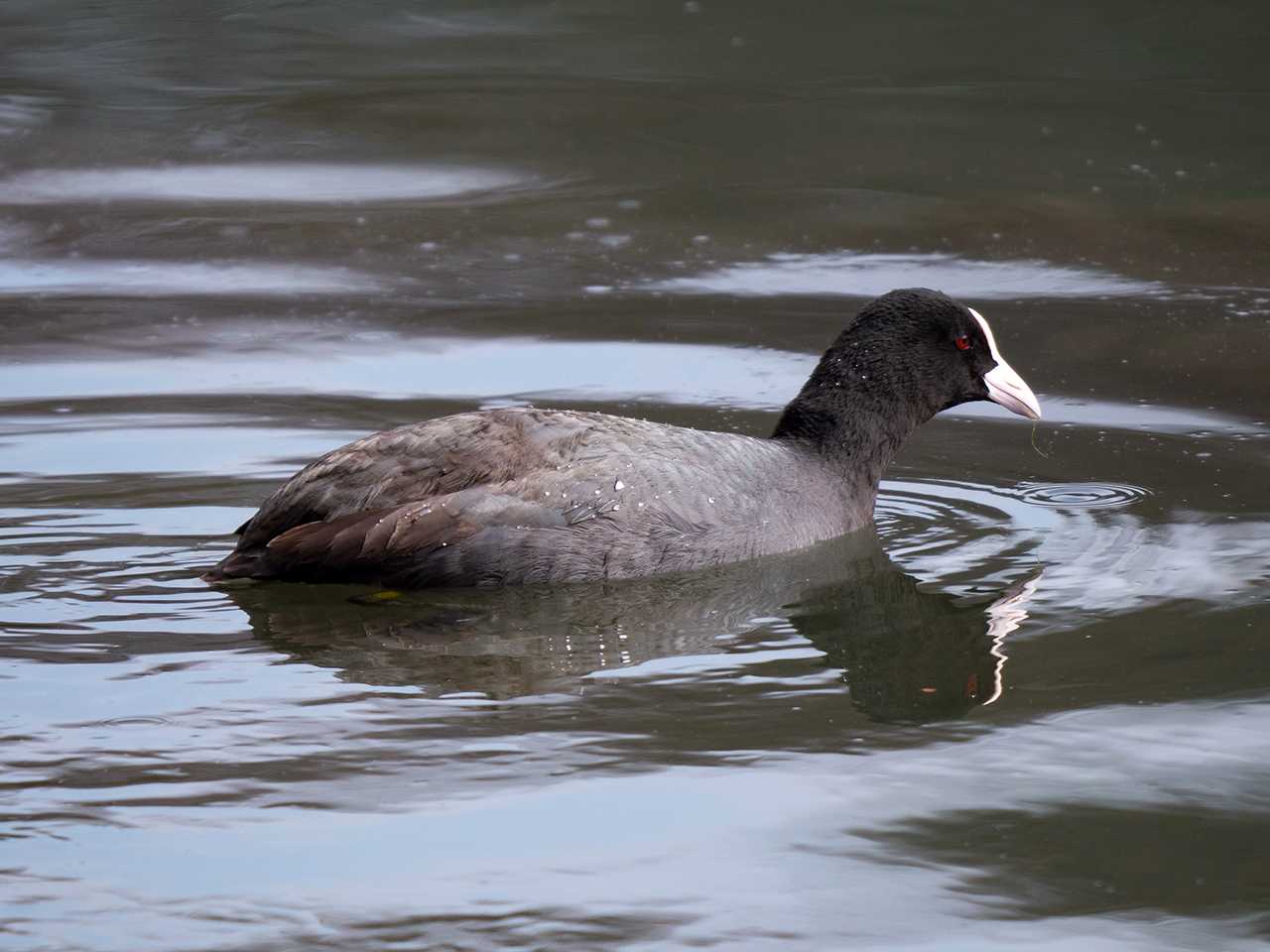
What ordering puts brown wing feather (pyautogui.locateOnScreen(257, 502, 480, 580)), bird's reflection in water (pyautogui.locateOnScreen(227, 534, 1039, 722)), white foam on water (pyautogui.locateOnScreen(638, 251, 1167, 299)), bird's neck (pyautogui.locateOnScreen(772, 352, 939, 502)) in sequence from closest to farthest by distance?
bird's reflection in water (pyautogui.locateOnScreen(227, 534, 1039, 722)) < brown wing feather (pyautogui.locateOnScreen(257, 502, 480, 580)) < bird's neck (pyautogui.locateOnScreen(772, 352, 939, 502)) < white foam on water (pyautogui.locateOnScreen(638, 251, 1167, 299))

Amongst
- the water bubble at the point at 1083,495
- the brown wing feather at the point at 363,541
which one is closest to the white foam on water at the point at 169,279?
the water bubble at the point at 1083,495

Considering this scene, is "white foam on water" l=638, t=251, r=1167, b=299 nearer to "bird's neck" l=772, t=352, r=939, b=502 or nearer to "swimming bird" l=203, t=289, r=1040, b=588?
"bird's neck" l=772, t=352, r=939, b=502

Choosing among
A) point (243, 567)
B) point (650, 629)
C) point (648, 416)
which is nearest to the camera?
point (650, 629)

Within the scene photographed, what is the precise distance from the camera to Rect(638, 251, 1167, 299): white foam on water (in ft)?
29.5

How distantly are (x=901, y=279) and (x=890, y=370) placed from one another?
9.24 feet

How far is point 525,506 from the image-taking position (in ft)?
18.0

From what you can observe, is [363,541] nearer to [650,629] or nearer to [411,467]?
[411,467]

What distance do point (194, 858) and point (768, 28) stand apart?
29.0ft

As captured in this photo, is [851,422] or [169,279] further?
[169,279]

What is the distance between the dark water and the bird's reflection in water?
0.07ft

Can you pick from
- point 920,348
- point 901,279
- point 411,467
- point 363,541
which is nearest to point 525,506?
point 411,467

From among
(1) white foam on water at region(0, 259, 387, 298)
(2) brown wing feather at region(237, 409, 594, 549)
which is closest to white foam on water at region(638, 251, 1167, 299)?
(1) white foam on water at region(0, 259, 387, 298)

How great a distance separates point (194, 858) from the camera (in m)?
3.84

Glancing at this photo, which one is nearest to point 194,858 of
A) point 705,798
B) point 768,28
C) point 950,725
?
point 705,798
